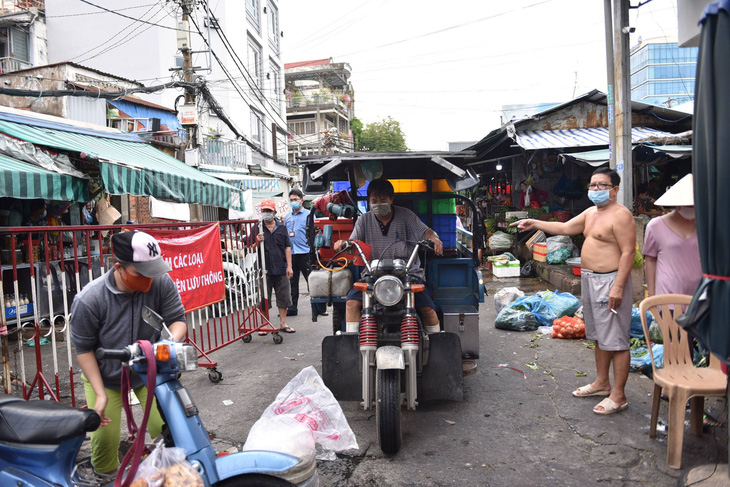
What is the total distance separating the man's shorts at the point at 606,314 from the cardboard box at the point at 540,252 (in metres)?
7.30

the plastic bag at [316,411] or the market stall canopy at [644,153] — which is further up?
the market stall canopy at [644,153]

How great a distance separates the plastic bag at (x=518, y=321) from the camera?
767 centimetres

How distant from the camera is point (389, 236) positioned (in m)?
5.04

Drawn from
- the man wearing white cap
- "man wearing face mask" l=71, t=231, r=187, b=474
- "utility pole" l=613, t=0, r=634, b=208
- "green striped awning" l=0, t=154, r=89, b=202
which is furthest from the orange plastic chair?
"green striped awning" l=0, t=154, r=89, b=202

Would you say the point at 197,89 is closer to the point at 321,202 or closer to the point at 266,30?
the point at 321,202

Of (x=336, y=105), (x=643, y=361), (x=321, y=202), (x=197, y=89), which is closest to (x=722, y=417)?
(x=643, y=361)

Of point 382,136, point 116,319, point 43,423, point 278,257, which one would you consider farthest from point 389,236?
point 382,136

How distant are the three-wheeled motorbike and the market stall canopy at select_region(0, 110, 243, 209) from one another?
14.1 ft

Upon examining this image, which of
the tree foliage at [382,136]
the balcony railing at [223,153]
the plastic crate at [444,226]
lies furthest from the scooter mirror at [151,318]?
the tree foliage at [382,136]

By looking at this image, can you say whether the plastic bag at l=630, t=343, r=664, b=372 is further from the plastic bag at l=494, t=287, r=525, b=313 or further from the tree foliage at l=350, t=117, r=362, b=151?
the tree foliage at l=350, t=117, r=362, b=151

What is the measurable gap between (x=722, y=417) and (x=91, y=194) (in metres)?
9.32

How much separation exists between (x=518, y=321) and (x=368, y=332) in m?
4.23

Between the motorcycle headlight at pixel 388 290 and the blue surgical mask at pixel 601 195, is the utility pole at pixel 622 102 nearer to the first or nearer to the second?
the blue surgical mask at pixel 601 195

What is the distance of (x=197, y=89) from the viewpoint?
47.9 feet
